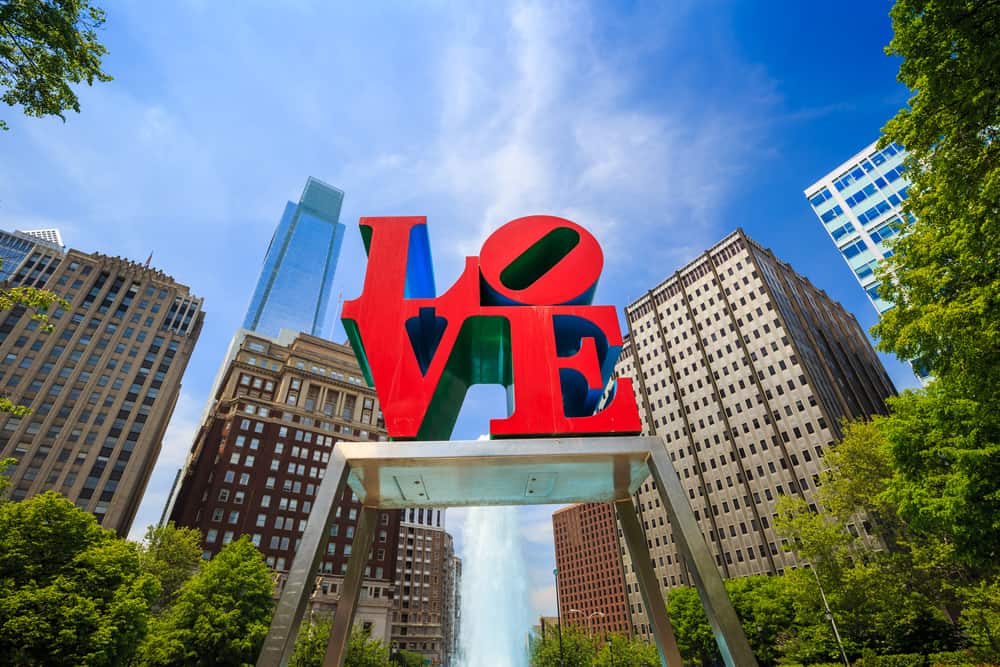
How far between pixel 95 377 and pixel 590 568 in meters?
131

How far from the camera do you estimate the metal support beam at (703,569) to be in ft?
20.4

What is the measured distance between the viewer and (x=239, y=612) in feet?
93.4

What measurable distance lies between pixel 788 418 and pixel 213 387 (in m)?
145

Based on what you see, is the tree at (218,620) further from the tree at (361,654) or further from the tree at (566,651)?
the tree at (566,651)

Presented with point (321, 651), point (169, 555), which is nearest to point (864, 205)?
point (321, 651)

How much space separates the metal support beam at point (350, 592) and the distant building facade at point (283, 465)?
181 feet

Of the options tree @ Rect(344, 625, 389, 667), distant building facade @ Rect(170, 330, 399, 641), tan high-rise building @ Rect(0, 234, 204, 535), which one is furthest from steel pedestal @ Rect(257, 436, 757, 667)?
tan high-rise building @ Rect(0, 234, 204, 535)

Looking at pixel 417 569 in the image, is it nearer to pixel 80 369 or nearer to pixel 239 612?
pixel 80 369

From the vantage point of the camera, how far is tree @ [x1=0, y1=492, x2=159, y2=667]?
18.2m

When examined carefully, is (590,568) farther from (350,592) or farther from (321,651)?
(350,592)

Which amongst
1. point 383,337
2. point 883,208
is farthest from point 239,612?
point 883,208

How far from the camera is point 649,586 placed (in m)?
10.2

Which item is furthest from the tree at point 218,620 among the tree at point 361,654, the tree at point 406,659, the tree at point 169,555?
the tree at point 406,659

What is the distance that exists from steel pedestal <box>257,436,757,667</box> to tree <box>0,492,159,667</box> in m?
17.9
